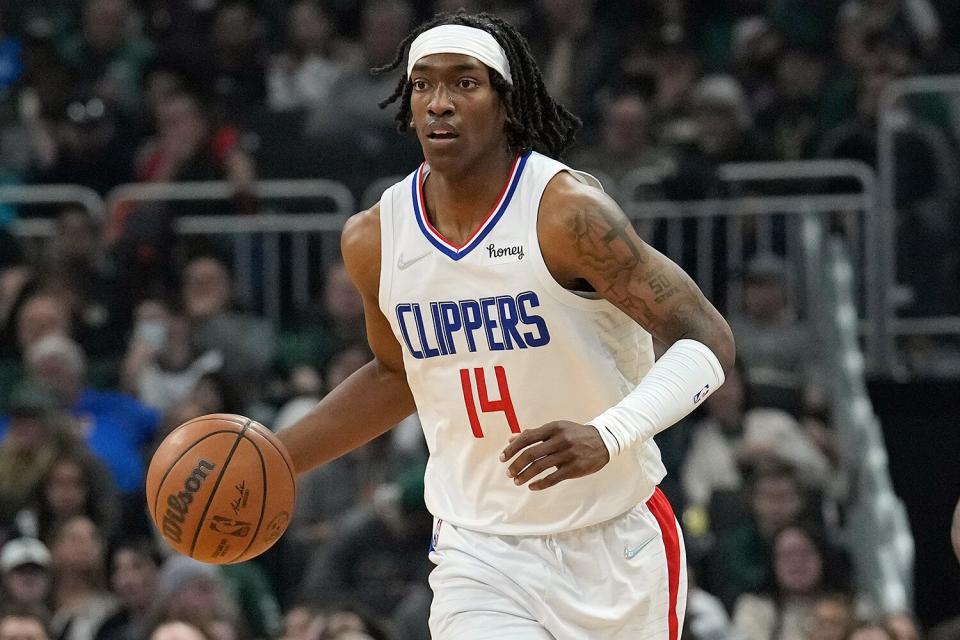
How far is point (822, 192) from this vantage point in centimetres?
1078

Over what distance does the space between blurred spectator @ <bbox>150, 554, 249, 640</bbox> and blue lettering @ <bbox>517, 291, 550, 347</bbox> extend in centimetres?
364

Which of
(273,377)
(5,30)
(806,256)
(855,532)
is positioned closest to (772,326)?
(806,256)

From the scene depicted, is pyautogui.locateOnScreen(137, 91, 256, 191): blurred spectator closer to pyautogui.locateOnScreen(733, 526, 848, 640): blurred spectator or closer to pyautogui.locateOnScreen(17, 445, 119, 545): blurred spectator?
pyautogui.locateOnScreen(17, 445, 119, 545): blurred spectator

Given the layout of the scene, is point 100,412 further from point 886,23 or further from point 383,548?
point 886,23

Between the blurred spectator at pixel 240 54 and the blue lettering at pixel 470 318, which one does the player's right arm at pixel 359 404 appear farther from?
the blurred spectator at pixel 240 54

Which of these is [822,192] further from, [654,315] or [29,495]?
[654,315]

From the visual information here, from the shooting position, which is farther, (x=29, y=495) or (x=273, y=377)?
(x=273, y=377)

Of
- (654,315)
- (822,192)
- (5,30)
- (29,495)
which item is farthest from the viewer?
(5,30)

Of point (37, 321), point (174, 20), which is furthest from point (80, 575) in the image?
point (174, 20)

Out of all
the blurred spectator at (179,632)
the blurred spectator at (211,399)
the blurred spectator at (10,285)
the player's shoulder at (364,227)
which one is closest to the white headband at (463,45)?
the player's shoulder at (364,227)

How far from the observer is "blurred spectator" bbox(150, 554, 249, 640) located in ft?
26.3

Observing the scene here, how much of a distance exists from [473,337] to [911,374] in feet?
20.2

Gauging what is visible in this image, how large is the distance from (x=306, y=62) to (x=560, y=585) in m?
8.47

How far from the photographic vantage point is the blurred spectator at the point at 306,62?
12.6m
